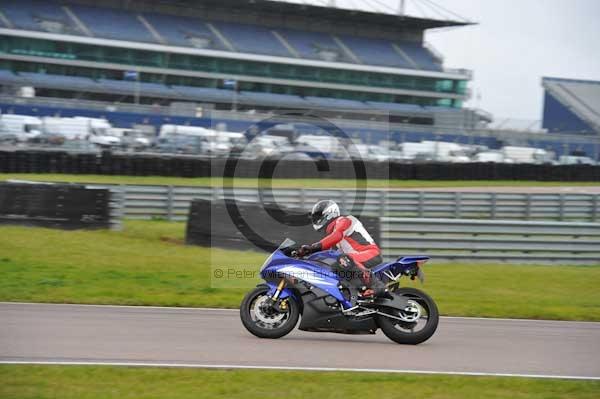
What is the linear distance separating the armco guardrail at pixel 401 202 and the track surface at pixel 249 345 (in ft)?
37.7

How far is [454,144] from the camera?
1583 inches

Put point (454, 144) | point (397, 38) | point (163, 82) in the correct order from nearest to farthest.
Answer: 1. point (454, 144)
2. point (163, 82)
3. point (397, 38)

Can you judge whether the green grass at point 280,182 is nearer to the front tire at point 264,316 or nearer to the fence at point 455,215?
the fence at point 455,215

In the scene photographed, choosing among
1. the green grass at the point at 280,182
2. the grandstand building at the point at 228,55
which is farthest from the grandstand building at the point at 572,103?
the green grass at the point at 280,182

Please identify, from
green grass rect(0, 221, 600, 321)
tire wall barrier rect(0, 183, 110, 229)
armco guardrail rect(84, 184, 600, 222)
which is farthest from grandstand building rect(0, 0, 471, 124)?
green grass rect(0, 221, 600, 321)

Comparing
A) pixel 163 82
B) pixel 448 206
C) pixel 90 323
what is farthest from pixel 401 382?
pixel 163 82

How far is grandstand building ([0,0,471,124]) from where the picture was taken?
5612cm

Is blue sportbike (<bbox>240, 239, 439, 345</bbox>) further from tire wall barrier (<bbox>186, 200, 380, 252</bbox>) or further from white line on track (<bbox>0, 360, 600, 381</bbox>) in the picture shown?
tire wall barrier (<bbox>186, 200, 380, 252</bbox>)

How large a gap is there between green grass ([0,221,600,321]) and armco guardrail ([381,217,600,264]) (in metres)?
0.28

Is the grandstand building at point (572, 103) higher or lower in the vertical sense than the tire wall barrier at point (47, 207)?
higher

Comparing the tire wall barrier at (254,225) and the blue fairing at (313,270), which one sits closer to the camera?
the blue fairing at (313,270)

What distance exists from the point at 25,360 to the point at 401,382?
305 cm

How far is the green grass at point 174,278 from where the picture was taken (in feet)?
38.0

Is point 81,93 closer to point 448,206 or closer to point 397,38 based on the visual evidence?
point 397,38
